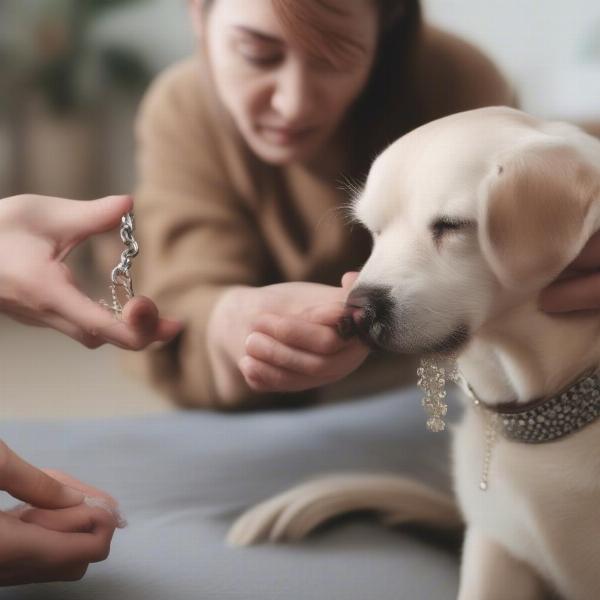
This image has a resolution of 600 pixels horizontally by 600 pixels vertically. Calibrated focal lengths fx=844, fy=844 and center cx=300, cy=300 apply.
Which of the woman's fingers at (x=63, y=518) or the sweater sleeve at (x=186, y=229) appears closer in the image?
the woman's fingers at (x=63, y=518)

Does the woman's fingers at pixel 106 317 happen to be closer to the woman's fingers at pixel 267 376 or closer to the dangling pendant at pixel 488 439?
the woman's fingers at pixel 267 376

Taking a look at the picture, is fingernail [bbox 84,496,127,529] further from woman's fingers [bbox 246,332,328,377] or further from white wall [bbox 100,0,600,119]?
white wall [bbox 100,0,600,119]

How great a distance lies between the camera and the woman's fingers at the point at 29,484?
1.15 ft

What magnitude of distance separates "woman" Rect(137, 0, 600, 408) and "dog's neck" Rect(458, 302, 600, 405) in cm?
7

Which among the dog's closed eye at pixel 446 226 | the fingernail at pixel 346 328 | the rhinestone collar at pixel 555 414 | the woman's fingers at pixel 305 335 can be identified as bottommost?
the rhinestone collar at pixel 555 414

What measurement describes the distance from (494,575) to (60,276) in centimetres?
26

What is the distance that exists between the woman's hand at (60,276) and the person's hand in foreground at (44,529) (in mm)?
63

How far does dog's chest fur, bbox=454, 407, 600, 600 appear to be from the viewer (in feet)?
1.26

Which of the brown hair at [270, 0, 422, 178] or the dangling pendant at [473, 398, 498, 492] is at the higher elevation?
the brown hair at [270, 0, 422, 178]

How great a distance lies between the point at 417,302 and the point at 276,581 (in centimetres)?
17

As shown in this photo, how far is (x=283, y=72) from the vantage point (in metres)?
0.45

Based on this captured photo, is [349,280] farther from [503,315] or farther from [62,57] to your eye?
[62,57]

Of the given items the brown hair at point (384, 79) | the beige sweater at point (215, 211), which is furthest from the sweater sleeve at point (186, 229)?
the brown hair at point (384, 79)

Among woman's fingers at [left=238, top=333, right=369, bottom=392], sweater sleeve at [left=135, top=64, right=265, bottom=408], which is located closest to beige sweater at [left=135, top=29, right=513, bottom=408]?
sweater sleeve at [left=135, top=64, right=265, bottom=408]
